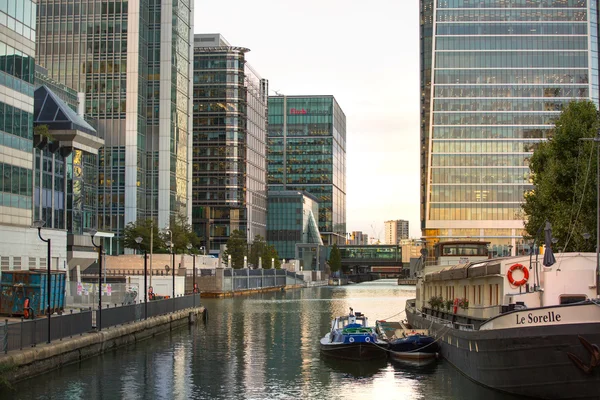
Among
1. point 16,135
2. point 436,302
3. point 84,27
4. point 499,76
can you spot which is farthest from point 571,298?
point 499,76

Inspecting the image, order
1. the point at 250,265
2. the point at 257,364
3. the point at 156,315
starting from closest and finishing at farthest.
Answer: the point at 257,364 → the point at 156,315 → the point at 250,265

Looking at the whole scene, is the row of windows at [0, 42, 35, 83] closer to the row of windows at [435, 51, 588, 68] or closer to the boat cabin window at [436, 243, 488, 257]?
the boat cabin window at [436, 243, 488, 257]

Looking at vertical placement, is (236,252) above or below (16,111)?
below

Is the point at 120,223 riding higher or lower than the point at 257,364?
higher

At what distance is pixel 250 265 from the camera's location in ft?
602

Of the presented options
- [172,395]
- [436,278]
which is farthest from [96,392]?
[436,278]

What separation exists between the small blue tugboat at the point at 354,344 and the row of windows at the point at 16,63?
31.6m

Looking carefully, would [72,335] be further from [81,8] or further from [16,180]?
[81,8]

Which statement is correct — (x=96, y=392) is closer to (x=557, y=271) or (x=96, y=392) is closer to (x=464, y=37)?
(x=557, y=271)

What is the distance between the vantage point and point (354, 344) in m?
47.8

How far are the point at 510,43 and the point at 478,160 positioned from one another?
84.1 feet

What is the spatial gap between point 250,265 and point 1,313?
12917 centimetres

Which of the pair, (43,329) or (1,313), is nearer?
(43,329)

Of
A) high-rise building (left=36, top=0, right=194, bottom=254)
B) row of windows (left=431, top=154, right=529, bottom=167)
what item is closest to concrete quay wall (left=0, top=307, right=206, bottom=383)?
high-rise building (left=36, top=0, right=194, bottom=254)
